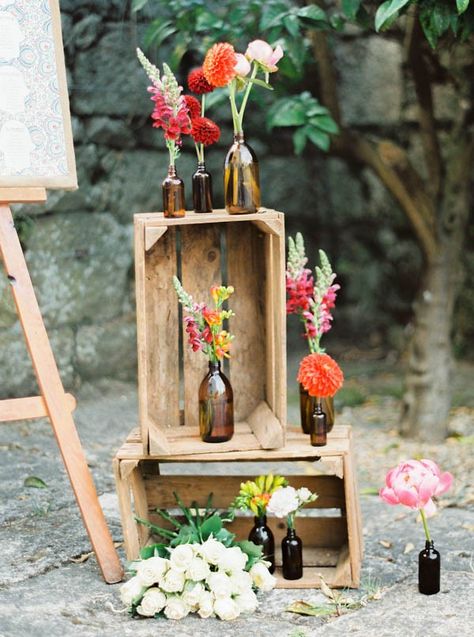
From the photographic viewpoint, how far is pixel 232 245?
9.07ft

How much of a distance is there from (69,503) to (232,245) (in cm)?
100

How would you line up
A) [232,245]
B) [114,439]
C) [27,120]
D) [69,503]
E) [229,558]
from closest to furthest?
[229,558], [27,120], [232,245], [69,503], [114,439]

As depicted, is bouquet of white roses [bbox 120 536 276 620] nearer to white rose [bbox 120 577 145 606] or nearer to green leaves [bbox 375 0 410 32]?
white rose [bbox 120 577 145 606]

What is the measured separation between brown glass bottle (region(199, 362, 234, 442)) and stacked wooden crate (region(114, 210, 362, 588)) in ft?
0.12

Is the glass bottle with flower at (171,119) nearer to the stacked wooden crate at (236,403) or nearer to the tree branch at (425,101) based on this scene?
the stacked wooden crate at (236,403)

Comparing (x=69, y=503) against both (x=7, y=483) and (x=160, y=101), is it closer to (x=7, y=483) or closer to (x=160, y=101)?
(x=7, y=483)

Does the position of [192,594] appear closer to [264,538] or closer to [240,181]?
[264,538]

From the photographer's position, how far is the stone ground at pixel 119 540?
91.6 inches

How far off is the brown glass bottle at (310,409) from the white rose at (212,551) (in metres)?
0.41

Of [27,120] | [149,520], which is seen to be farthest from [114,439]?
[27,120]

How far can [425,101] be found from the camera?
3.90m

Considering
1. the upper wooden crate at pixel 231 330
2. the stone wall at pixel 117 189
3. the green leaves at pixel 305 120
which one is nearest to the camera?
the upper wooden crate at pixel 231 330

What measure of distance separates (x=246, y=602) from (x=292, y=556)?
0.24 metres

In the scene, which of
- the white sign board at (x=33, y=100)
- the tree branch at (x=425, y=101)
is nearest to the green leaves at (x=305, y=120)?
the tree branch at (x=425, y=101)
